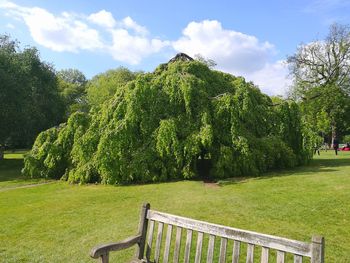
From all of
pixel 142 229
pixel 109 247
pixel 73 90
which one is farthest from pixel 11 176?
pixel 73 90

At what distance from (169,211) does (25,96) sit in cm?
1394

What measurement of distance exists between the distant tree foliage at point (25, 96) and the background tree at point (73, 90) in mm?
5468

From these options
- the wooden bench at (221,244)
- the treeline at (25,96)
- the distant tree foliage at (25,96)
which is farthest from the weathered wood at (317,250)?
the distant tree foliage at (25,96)

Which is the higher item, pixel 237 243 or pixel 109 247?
pixel 237 243

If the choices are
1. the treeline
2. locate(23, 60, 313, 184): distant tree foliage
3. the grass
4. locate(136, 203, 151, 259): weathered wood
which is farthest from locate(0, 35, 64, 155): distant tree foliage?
locate(136, 203, 151, 259): weathered wood

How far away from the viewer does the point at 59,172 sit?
13.0 meters

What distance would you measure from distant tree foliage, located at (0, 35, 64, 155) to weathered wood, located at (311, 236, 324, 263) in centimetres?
1717

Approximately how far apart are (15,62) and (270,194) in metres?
15.7

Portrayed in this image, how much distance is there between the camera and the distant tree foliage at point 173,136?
1065 cm

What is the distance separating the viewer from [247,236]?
3.01 meters

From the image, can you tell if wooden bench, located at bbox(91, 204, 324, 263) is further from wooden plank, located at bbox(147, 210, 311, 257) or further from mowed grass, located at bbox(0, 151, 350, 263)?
mowed grass, located at bbox(0, 151, 350, 263)

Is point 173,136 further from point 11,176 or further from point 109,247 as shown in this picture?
point 11,176

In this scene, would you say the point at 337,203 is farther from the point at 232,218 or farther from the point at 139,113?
the point at 139,113

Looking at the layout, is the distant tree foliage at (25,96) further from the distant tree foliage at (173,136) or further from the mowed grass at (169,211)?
the mowed grass at (169,211)
